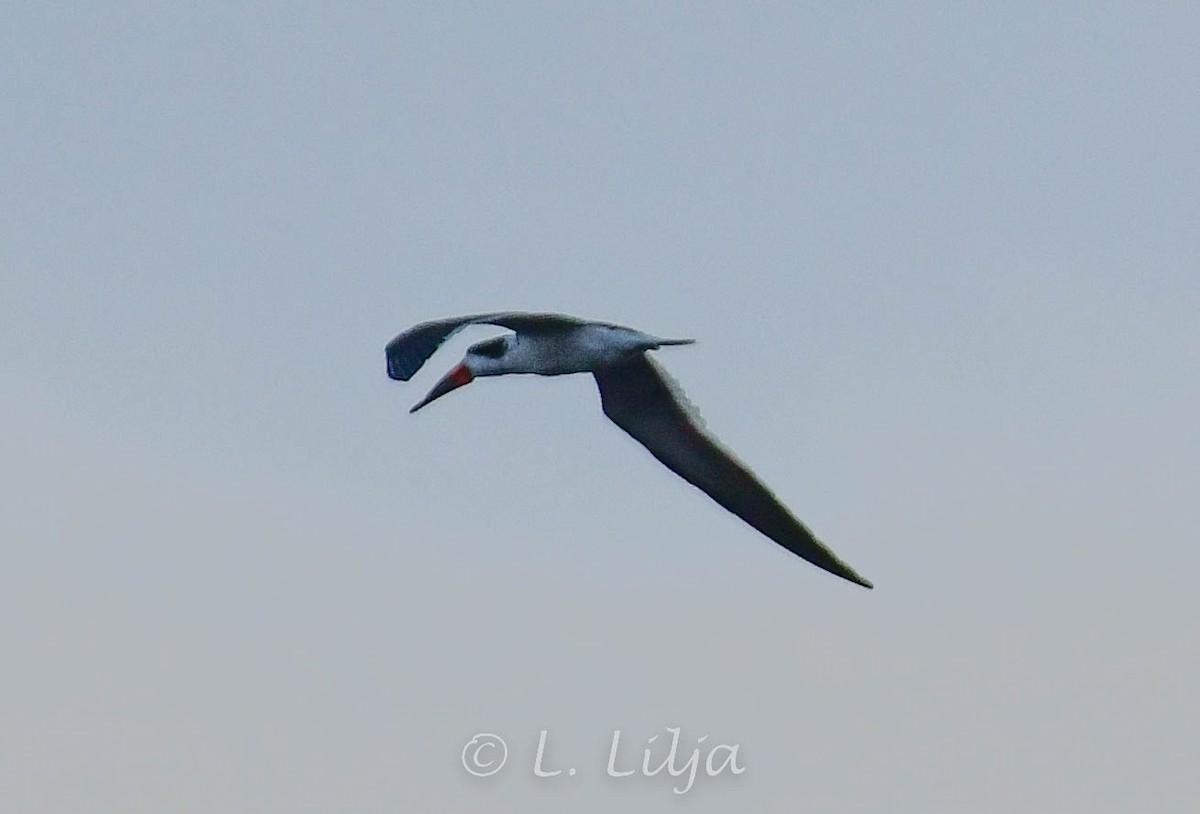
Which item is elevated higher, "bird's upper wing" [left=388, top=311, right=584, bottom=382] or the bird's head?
the bird's head

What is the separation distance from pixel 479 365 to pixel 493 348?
0.34m

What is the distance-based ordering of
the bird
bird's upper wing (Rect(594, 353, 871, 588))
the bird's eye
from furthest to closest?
bird's upper wing (Rect(594, 353, 871, 588)) < the bird's eye < the bird

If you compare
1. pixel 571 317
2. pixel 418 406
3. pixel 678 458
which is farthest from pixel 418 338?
pixel 678 458

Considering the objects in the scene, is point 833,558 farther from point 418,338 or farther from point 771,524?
point 418,338

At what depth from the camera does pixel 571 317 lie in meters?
20.2

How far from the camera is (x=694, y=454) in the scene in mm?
23062

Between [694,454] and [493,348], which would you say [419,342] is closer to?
[493,348]

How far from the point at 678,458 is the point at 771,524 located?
125cm

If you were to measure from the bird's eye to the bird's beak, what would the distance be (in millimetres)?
422

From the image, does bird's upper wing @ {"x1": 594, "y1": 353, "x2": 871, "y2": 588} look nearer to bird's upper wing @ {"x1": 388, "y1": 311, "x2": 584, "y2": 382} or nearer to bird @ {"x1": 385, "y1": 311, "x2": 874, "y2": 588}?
bird @ {"x1": 385, "y1": 311, "x2": 874, "y2": 588}

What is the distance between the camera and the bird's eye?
2125 cm

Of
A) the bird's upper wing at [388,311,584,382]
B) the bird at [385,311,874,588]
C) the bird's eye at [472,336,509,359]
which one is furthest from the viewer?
the bird's eye at [472,336,509,359]

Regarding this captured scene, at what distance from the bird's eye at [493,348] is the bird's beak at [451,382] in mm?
422

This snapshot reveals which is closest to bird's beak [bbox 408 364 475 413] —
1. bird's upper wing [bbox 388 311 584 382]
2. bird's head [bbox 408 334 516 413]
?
bird's head [bbox 408 334 516 413]
